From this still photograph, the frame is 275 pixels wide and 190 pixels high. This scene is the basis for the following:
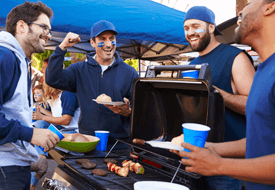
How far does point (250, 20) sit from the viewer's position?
1218 millimetres

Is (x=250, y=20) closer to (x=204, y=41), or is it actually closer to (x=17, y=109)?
(x=204, y=41)

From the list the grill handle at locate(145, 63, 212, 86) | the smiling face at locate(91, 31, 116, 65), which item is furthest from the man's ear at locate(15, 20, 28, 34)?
the grill handle at locate(145, 63, 212, 86)

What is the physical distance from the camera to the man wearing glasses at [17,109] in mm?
1516

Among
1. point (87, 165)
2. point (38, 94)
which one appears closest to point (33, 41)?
point (87, 165)

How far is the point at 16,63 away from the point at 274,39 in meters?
1.62

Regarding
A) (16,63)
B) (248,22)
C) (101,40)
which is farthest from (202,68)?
(101,40)

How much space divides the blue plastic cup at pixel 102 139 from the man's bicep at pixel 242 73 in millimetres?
1315

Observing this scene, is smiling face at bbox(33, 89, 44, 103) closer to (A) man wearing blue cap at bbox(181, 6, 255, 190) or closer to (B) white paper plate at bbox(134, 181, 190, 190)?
(A) man wearing blue cap at bbox(181, 6, 255, 190)

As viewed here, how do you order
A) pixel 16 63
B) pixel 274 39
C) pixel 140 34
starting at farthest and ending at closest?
pixel 140 34 → pixel 16 63 → pixel 274 39

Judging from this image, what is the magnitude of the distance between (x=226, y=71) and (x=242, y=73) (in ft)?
0.42

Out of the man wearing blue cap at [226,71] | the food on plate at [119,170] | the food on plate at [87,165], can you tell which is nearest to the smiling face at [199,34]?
the man wearing blue cap at [226,71]

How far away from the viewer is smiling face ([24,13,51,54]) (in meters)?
1.90

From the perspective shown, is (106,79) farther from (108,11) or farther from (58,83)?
(108,11)

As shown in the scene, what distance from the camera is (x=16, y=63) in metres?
1.61
